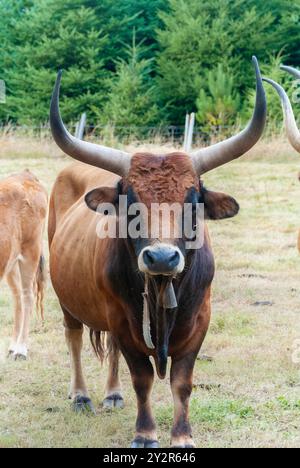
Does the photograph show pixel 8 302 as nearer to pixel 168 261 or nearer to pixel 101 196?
pixel 101 196

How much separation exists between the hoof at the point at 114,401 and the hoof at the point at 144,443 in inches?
44.8

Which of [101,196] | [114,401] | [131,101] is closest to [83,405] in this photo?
[114,401]

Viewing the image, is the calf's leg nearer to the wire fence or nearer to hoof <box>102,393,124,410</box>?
hoof <box>102,393,124,410</box>

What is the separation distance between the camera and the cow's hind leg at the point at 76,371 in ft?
19.1

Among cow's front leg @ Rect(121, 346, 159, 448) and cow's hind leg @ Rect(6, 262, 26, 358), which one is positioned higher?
cow's hind leg @ Rect(6, 262, 26, 358)

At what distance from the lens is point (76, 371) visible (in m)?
5.94

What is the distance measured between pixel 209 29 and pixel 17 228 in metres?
23.8

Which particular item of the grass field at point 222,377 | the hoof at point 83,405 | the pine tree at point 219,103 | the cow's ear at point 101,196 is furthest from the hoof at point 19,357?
the pine tree at point 219,103

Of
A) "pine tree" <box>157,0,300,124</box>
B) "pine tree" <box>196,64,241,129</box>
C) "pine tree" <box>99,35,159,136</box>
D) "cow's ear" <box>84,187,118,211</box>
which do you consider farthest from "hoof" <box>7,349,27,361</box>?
"pine tree" <box>157,0,300,124</box>

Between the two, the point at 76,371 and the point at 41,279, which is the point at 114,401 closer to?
the point at 76,371

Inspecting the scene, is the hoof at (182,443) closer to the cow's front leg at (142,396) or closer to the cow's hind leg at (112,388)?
the cow's front leg at (142,396)

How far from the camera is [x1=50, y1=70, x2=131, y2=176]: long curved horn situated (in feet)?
14.8

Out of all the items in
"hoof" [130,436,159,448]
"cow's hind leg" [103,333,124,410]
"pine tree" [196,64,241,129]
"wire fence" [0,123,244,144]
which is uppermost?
"pine tree" [196,64,241,129]

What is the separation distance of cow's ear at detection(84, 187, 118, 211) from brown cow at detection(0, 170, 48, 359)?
2816 millimetres
